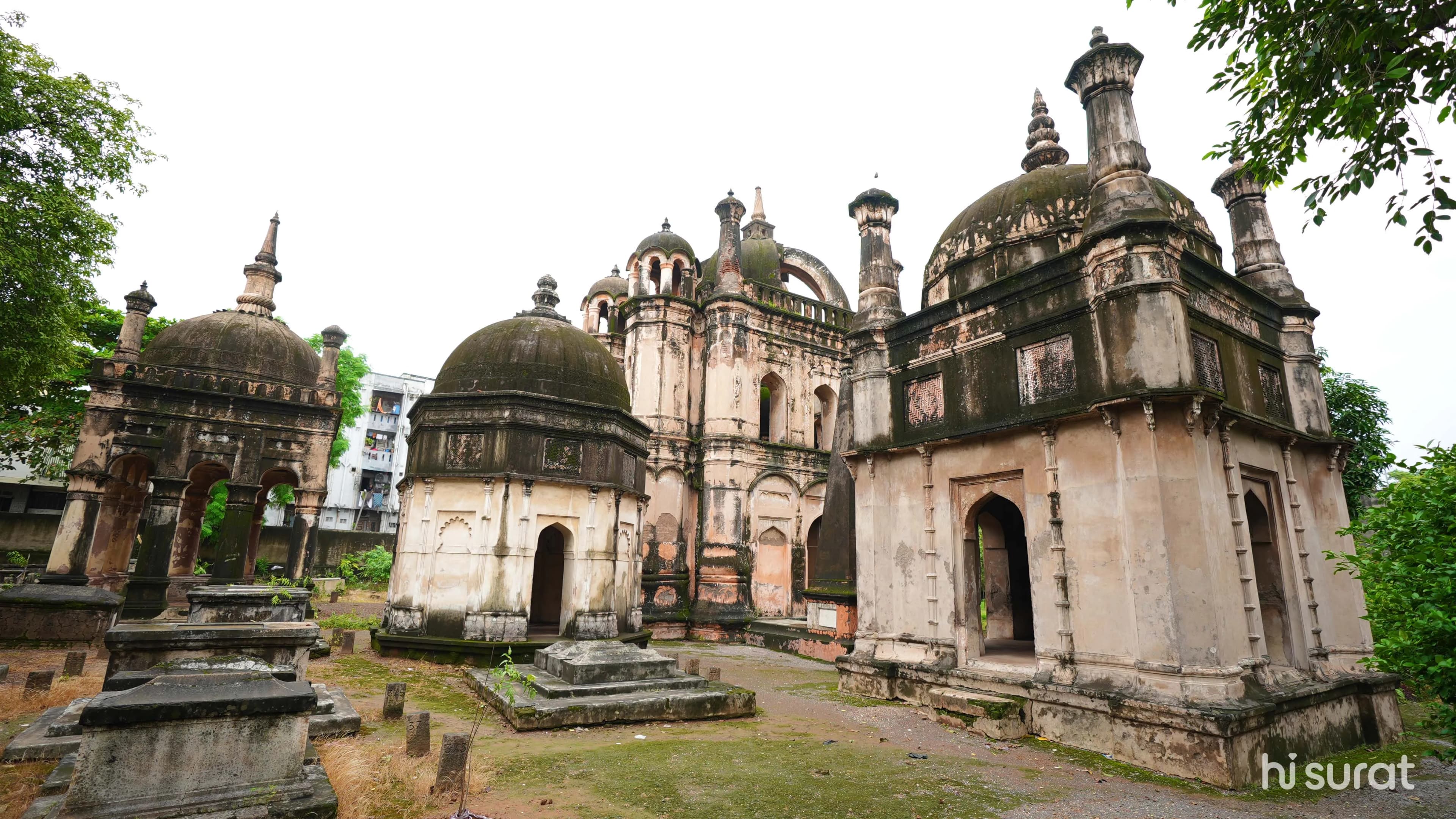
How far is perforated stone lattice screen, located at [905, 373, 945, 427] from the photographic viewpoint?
11.1 metres

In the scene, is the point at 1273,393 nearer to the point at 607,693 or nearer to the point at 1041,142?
the point at 1041,142

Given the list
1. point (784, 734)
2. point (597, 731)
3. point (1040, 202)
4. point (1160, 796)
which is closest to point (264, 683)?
point (597, 731)

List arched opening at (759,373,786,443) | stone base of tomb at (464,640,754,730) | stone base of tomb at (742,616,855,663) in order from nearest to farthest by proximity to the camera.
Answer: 1. stone base of tomb at (464,640,754,730)
2. stone base of tomb at (742,616,855,663)
3. arched opening at (759,373,786,443)

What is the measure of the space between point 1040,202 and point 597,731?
1054 cm

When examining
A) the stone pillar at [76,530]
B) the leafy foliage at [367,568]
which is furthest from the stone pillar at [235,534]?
the leafy foliage at [367,568]

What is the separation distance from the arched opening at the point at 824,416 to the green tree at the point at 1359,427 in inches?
556

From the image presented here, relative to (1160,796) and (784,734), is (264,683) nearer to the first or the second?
(784,734)

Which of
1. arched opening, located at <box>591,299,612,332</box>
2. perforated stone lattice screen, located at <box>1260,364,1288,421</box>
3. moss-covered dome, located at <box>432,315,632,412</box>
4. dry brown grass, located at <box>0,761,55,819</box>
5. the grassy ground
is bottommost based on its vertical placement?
the grassy ground

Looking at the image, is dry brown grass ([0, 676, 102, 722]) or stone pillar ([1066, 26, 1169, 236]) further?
stone pillar ([1066, 26, 1169, 236])

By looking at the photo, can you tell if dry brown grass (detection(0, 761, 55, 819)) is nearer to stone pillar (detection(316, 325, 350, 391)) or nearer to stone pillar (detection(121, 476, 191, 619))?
stone pillar (detection(121, 476, 191, 619))

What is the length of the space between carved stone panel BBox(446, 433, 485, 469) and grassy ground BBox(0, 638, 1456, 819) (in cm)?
540

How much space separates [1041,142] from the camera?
43.4ft

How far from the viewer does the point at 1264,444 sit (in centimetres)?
964

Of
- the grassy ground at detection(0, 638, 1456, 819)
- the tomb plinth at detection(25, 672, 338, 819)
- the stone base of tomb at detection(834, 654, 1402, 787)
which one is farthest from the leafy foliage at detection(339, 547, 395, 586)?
the tomb plinth at detection(25, 672, 338, 819)
